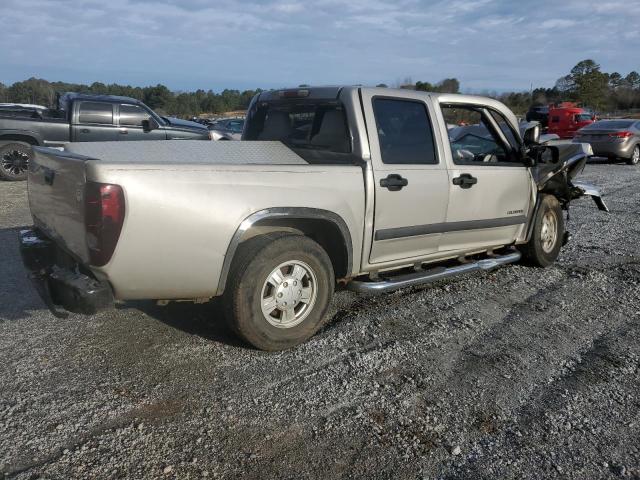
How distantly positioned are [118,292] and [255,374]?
968mm

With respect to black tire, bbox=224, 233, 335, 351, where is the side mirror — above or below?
above

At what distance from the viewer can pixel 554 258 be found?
6.30 meters

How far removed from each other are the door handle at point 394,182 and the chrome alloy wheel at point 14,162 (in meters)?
10.1

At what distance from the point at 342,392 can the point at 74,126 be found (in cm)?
1063

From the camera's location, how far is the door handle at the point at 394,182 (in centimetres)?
429

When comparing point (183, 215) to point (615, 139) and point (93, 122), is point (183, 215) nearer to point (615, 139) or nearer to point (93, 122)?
point (93, 122)

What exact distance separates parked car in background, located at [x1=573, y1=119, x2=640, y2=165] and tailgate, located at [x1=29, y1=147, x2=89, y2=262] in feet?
57.6

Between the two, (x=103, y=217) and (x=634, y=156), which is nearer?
(x=103, y=217)

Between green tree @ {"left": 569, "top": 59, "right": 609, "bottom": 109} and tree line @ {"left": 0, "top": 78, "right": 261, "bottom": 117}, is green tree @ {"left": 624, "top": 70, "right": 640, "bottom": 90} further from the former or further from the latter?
tree line @ {"left": 0, "top": 78, "right": 261, "bottom": 117}

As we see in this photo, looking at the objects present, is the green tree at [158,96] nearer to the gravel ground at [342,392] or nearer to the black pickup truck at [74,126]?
the black pickup truck at [74,126]

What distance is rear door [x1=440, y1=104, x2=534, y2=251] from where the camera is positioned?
16.2 feet

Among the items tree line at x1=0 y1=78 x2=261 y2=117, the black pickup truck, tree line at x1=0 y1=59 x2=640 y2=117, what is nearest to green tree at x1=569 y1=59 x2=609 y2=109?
tree line at x1=0 y1=59 x2=640 y2=117

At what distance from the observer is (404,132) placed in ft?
15.1

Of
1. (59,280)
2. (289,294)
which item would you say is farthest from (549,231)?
(59,280)
